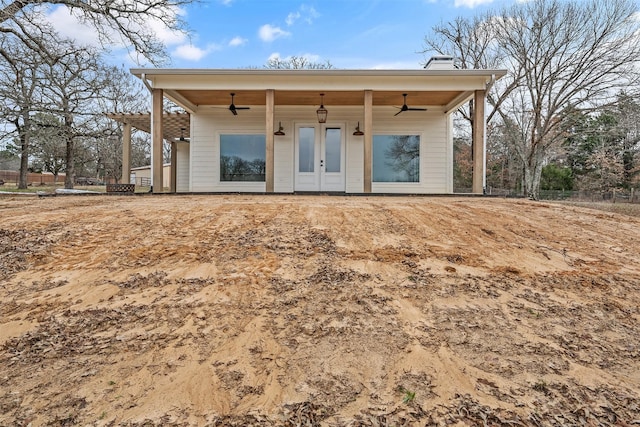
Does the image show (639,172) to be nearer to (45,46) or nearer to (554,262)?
(554,262)

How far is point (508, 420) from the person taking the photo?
1.57 metres

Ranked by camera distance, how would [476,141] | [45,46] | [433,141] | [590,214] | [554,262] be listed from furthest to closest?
[45,46], [433,141], [476,141], [590,214], [554,262]

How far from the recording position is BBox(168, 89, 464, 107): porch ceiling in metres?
7.91

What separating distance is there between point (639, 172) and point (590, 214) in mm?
16909

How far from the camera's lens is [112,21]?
11352mm

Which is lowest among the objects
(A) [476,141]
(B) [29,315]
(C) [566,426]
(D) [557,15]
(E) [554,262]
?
(C) [566,426]

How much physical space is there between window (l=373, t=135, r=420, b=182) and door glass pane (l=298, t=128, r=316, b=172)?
1676mm

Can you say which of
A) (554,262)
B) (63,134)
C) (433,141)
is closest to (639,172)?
Answer: (433,141)

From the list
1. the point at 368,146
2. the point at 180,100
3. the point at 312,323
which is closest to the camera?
the point at 312,323

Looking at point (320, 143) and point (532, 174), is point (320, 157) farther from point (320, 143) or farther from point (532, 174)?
point (532, 174)

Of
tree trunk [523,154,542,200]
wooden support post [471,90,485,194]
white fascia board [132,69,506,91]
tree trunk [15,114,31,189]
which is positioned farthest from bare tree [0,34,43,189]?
tree trunk [523,154,542,200]

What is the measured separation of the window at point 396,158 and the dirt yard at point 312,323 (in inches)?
204

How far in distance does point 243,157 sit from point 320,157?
2139mm

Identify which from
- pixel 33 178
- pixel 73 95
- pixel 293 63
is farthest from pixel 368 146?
pixel 33 178
